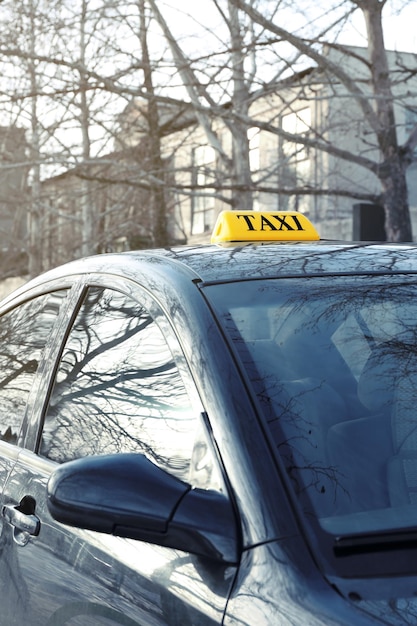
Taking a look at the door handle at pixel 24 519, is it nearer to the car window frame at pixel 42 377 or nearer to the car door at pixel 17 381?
the car door at pixel 17 381

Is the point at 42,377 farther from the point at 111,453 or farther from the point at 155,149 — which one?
the point at 155,149

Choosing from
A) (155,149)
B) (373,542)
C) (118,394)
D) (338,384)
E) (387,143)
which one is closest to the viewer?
(373,542)

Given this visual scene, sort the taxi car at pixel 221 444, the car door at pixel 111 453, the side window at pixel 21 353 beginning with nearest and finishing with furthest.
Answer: the taxi car at pixel 221 444 → the car door at pixel 111 453 → the side window at pixel 21 353

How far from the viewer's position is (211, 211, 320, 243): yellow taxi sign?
9.22 feet

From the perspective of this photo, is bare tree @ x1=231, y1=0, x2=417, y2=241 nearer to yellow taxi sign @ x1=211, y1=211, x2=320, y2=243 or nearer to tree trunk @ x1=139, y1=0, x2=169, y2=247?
tree trunk @ x1=139, y1=0, x2=169, y2=247

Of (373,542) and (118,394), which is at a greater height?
(118,394)

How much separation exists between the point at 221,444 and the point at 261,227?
1.19 metres

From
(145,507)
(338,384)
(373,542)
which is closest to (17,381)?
(338,384)

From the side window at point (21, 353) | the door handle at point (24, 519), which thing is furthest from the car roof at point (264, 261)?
the door handle at point (24, 519)

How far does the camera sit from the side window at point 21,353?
9.20 feet

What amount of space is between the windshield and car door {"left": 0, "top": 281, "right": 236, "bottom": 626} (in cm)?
14

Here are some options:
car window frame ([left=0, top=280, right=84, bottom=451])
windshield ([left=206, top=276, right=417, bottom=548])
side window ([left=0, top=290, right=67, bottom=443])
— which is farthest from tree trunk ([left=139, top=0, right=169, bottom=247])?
windshield ([left=206, top=276, right=417, bottom=548])

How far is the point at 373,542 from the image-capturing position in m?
1.67

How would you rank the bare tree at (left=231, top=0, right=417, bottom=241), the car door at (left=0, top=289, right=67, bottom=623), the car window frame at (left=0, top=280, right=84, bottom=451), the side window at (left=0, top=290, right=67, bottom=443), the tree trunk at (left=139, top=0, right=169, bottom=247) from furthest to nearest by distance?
1. the tree trunk at (left=139, top=0, right=169, bottom=247)
2. the bare tree at (left=231, top=0, right=417, bottom=241)
3. the side window at (left=0, top=290, right=67, bottom=443)
4. the car window frame at (left=0, top=280, right=84, bottom=451)
5. the car door at (left=0, top=289, right=67, bottom=623)
